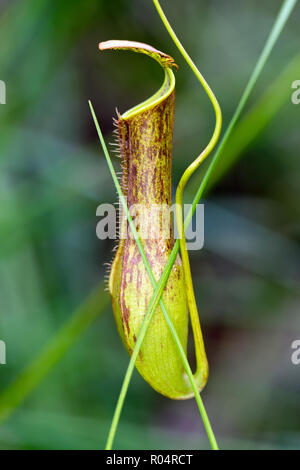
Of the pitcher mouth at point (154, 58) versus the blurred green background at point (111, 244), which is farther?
the blurred green background at point (111, 244)

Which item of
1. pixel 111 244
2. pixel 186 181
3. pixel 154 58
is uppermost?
pixel 111 244

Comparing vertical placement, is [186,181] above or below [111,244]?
below

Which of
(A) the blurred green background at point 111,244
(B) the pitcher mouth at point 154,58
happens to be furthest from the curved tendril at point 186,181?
(A) the blurred green background at point 111,244

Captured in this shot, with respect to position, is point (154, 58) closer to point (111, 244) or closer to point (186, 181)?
point (186, 181)

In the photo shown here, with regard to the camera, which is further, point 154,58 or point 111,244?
point 111,244

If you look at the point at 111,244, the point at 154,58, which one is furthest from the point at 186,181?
the point at 111,244

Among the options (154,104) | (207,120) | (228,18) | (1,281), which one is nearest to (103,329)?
(1,281)

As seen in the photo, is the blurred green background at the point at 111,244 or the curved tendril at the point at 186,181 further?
the blurred green background at the point at 111,244

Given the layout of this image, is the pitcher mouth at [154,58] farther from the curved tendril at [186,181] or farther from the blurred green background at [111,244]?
the blurred green background at [111,244]

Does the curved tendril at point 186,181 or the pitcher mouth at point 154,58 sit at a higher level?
the pitcher mouth at point 154,58

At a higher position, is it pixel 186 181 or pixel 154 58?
pixel 154 58
